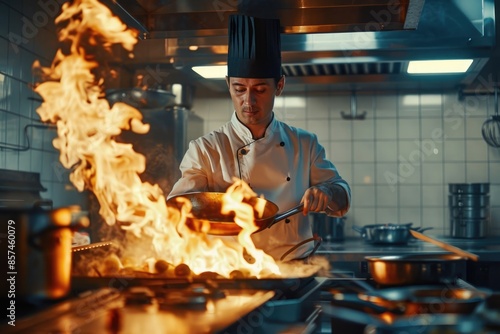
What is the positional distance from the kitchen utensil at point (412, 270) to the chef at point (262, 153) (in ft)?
2.34

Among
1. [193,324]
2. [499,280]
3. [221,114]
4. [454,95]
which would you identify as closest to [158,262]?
[193,324]

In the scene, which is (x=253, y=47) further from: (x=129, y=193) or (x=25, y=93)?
(x=25, y=93)

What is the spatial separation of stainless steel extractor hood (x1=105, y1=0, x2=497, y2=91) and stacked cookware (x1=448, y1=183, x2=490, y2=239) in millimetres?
702

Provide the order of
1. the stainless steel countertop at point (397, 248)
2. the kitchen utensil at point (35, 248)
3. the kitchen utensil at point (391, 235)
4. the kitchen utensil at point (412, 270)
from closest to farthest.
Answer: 1. the kitchen utensil at point (35, 248)
2. the kitchen utensil at point (412, 270)
3. the stainless steel countertop at point (397, 248)
4. the kitchen utensil at point (391, 235)

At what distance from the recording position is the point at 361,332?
3.70ft

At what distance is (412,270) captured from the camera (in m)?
1.39

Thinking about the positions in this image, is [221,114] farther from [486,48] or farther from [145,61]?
[486,48]

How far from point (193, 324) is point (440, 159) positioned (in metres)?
3.40

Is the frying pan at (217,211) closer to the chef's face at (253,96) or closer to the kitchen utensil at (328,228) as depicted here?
the chef's face at (253,96)

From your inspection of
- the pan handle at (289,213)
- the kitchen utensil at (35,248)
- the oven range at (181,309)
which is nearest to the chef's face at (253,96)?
the pan handle at (289,213)

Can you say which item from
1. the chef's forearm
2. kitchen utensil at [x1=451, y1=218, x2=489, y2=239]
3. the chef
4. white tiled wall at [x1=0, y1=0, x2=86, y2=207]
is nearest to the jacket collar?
the chef

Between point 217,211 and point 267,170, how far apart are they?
1.57 ft

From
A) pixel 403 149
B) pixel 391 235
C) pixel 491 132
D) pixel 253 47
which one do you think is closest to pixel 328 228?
pixel 391 235

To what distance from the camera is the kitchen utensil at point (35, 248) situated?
3.97 feet
